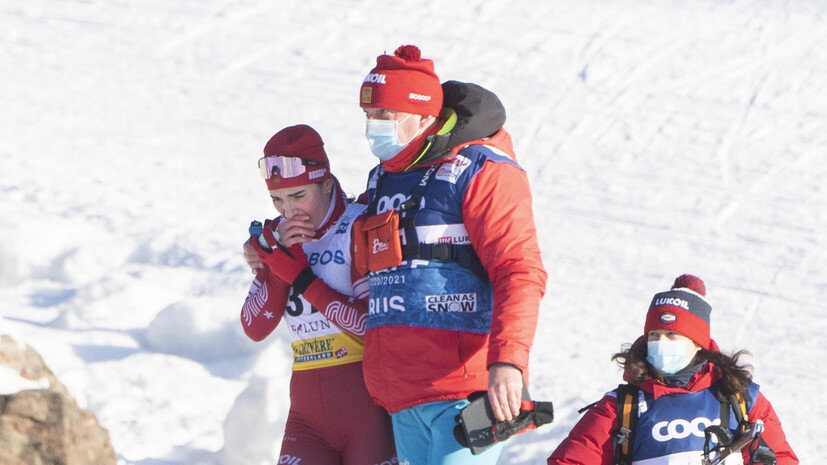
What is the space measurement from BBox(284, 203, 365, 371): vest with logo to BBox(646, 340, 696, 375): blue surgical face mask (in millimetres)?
1092

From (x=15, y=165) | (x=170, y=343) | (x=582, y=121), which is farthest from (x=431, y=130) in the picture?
(x=582, y=121)

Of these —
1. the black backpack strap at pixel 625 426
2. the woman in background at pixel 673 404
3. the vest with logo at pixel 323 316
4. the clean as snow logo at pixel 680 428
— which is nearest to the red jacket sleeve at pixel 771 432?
the woman in background at pixel 673 404

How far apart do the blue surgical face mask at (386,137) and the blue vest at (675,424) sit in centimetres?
133

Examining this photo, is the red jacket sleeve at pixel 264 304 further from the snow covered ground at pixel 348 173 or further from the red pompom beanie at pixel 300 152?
the snow covered ground at pixel 348 173

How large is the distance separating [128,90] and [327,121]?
2711 mm

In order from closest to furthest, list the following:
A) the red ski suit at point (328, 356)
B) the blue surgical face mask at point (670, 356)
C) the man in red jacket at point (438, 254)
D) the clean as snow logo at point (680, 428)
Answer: the man in red jacket at point (438, 254)
the red ski suit at point (328, 356)
the clean as snow logo at point (680, 428)
the blue surgical face mask at point (670, 356)

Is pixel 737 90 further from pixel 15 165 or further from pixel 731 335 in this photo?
pixel 15 165

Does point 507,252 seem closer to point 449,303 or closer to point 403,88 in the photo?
point 449,303

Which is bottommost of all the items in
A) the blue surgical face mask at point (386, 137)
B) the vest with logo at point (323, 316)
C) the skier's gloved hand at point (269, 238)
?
the vest with logo at point (323, 316)

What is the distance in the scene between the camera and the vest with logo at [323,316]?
11.4 feet

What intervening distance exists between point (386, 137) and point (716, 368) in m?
1.55

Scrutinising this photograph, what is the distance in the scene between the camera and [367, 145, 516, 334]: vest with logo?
2.98 meters

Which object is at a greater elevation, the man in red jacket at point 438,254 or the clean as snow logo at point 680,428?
the man in red jacket at point 438,254

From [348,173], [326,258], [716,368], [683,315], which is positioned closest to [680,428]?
[716,368]
